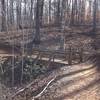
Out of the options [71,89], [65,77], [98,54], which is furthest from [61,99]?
[98,54]

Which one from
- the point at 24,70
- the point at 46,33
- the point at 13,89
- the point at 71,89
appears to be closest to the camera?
the point at 71,89

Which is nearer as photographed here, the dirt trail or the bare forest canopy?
the dirt trail

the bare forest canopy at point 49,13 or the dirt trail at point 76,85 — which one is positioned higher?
the bare forest canopy at point 49,13

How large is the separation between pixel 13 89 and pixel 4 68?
3.05m

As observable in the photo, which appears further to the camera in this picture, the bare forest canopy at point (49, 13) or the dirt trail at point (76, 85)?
the bare forest canopy at point (49, 13)

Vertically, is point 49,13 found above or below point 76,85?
above

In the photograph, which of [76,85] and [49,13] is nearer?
[76,85]

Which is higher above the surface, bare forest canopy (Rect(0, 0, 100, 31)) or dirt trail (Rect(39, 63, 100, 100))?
bare forest canopy (Rect(0, 0, 100, 31))

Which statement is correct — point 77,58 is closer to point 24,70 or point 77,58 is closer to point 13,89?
point 24,70

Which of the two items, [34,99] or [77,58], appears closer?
[34,99]

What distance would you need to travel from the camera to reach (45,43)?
3195cm

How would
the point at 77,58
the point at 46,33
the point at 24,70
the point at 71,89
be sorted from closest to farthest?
the point at 71,89, the point at 24,70, the point at 77,58, the point at 46,33

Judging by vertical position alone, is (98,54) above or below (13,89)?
above

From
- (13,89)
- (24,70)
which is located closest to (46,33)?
(24,70)
